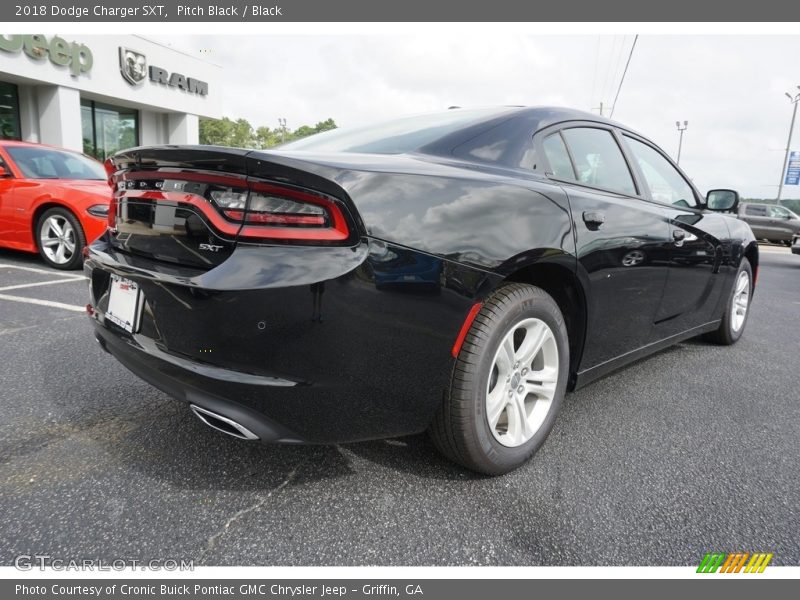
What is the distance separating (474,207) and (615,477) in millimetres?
1180

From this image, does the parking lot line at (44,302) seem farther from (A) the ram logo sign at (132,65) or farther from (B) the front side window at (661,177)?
(A) the ram logo sign at (132,65)

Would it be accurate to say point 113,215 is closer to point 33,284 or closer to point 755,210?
point 33,284

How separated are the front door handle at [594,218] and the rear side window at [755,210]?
20074mm

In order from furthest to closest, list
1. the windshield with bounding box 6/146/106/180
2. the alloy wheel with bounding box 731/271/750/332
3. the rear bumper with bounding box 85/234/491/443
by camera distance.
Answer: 1. the windshield with bounding box 6/146/106/180
2. the alloy wheel with bounding box 731/271/750/332
3. the rear bumper with bounding box 85/234/491/443

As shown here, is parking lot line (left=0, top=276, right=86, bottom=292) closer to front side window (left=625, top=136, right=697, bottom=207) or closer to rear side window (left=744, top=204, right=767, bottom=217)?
front side window (left=625, top=136, right=697, bottom=207)

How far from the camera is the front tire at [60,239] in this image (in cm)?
546

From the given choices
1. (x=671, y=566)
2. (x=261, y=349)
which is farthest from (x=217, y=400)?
(x=671, y=566)

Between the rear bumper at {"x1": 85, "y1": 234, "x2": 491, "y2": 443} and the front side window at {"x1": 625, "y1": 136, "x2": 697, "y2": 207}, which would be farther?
the front side window at {"x1": 625, "y1": 136, "x2": 697, "y2": 207}

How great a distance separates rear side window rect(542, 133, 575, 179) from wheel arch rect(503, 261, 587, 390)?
1.43 ft

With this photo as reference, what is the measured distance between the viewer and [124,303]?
1769 millimetres

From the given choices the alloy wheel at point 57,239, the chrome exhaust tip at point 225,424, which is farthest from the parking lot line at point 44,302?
the chrome exhaust tip at point 225,424

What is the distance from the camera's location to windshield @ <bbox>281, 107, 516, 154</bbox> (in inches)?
81.8

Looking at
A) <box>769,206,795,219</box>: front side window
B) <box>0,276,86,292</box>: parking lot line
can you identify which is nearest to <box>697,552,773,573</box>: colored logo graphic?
<box>0,276,86,292</box>: parking lot line

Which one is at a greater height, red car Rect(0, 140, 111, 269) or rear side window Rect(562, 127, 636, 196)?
rear side window Rect(562, 127, 636, 196)
